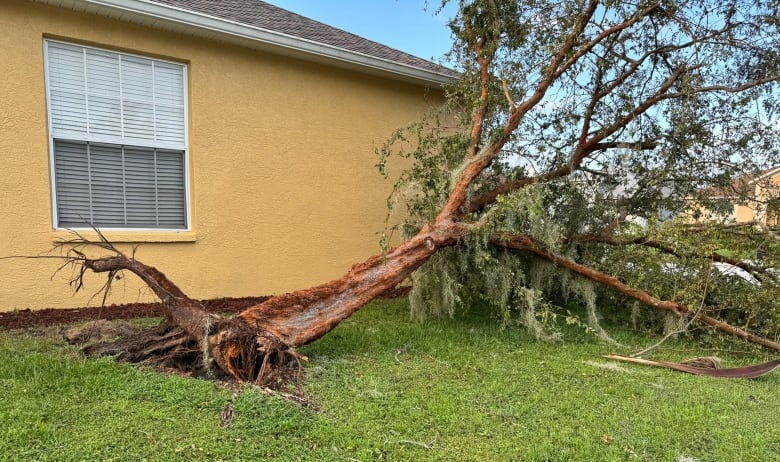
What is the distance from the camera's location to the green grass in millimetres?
2445

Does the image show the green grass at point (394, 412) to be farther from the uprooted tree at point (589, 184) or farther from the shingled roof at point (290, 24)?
the shingled roof at point (290, 24)

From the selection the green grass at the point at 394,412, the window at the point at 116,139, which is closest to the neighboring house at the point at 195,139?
the window at the point at 116,139

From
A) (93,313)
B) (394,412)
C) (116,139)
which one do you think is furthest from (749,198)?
(93,313)

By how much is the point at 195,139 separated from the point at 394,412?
408cm

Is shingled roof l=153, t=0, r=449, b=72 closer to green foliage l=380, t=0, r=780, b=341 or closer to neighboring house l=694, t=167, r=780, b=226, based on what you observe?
green foliage l=380, t=0, r=780, b=341

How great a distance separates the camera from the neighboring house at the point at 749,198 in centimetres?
503

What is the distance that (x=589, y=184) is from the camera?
584cm

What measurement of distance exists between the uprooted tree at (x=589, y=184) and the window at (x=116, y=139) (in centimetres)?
57

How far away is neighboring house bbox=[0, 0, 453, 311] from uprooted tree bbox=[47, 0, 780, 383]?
0.63 meters

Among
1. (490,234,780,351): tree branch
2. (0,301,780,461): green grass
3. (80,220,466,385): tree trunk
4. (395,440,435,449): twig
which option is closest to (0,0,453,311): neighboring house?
(0,301,780,461): green grass

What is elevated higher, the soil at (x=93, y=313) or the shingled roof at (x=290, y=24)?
the shingled roof at (x=290, y=24)

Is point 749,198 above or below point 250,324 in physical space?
above

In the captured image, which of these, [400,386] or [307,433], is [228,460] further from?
[400,386]

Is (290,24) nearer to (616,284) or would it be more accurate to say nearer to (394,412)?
(616,284)
